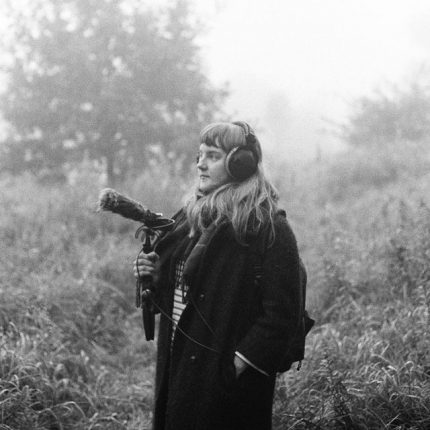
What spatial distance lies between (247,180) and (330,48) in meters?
82.5

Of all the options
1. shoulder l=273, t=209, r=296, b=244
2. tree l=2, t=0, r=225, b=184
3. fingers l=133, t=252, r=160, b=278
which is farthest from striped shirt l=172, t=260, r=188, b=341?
tree l=2, t=0, r=225, b=184

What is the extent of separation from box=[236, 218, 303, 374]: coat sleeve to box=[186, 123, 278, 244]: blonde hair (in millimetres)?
110

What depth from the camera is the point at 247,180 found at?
253 cm

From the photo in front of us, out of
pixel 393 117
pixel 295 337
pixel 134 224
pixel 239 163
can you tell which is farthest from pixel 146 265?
pixel 393 117

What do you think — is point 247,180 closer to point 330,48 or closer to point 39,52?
point 39,52

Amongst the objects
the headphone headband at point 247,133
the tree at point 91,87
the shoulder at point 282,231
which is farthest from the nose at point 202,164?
the tree at point 91,87

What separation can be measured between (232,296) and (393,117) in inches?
669

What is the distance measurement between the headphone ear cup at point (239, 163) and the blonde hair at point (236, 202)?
47 mm

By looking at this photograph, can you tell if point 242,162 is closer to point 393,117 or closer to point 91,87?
point 91,87

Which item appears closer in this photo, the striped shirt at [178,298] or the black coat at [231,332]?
the black coat at [231,332]

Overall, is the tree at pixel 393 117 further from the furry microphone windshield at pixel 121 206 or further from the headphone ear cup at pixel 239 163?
the furry microphone windshield at pixel 121 206

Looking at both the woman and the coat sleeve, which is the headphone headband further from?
the coat sleeve

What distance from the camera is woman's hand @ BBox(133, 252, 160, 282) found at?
8.55ft

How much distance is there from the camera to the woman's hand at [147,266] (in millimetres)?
2605
